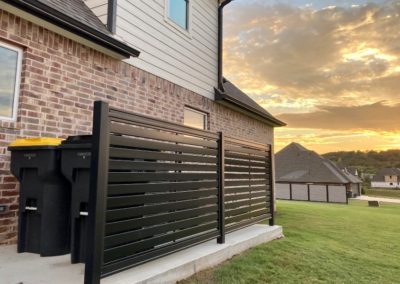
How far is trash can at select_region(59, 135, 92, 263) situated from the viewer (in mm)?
3031

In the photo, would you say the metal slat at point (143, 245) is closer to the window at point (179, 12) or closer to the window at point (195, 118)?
the window at point (195, 118)

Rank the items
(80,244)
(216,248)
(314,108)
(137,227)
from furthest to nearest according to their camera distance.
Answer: (314,108)
(216,248)
(80,244)
(137,227)

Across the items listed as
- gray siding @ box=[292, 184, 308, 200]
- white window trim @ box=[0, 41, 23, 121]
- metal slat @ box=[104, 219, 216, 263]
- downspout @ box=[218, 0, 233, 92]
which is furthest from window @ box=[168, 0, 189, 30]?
gray siding @ box=[292, 184, 308, 200]

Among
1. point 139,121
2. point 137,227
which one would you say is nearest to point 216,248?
point 137,227

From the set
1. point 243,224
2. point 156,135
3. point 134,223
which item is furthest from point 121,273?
point 243,224

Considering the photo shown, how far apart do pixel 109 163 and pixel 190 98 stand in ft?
15.9

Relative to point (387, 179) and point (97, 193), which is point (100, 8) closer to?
point (97, 193)

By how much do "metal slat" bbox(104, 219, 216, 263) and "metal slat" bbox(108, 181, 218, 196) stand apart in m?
0.48

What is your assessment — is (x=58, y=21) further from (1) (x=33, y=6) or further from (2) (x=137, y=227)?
(2) (x=137, y=227)

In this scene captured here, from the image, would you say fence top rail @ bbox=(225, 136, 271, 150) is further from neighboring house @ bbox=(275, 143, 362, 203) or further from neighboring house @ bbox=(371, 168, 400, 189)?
neighboring house @ bbox=(371, 168, 400, 189)

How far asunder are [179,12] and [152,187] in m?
5.42

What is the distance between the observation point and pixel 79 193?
306cm

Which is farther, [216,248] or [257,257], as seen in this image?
[257,257]

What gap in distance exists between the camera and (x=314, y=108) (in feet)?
61.3
